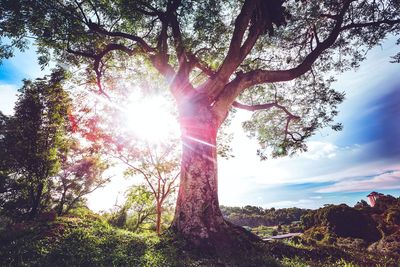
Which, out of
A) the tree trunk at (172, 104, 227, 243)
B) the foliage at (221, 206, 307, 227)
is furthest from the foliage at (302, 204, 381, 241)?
the foliage at (221, 206, 307, 227)

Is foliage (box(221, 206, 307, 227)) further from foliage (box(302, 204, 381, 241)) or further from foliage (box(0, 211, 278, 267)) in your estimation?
foliage (box(0, 211, 278, 267))

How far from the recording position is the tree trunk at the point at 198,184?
21.3 ft

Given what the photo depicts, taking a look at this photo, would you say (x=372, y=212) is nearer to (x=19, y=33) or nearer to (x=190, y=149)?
(x=190, y=149)

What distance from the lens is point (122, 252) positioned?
529 cm

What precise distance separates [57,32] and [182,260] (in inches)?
361

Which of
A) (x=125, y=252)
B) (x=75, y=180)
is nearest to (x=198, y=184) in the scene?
(x=125, y=252)

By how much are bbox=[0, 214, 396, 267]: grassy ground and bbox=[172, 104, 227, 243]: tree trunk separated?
57 centimetres

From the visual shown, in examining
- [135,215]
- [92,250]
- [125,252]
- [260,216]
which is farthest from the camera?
[260,216]

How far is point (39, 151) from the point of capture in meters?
17.0

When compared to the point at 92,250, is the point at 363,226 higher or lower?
higher

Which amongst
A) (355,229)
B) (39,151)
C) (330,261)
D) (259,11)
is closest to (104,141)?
(39,151)

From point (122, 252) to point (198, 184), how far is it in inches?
107

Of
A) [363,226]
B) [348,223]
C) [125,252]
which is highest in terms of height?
[348,223]

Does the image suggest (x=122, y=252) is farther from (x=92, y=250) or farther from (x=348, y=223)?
(x=348, y=223)
